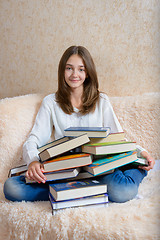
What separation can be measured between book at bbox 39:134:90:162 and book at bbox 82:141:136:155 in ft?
0.12

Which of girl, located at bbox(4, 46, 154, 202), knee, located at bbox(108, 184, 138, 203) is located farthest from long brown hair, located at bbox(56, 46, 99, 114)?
knee, located at bbox(108, 184, 138, 203)

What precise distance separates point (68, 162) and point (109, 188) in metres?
0.20

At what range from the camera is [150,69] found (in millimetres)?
1479

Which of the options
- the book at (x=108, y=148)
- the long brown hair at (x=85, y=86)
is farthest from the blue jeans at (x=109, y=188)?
the long brown hair at (x=85, y=86)

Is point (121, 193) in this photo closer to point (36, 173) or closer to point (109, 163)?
point (109, 163)

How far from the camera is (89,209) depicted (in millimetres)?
798

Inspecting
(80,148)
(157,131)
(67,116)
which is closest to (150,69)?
(157,131)

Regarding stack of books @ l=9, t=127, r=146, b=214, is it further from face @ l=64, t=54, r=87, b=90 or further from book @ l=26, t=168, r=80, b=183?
face @ l=64, t=54, r=87, b=90

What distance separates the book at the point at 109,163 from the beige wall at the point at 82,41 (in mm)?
703

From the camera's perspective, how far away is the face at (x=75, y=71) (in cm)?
126

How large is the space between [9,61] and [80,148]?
3.36 ft

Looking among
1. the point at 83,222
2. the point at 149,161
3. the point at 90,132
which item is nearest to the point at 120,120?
the point at 149,161

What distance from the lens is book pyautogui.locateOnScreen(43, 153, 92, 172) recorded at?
85cm

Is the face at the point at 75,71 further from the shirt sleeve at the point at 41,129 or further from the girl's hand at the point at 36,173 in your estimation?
the girl's hand at the point at 36,173
